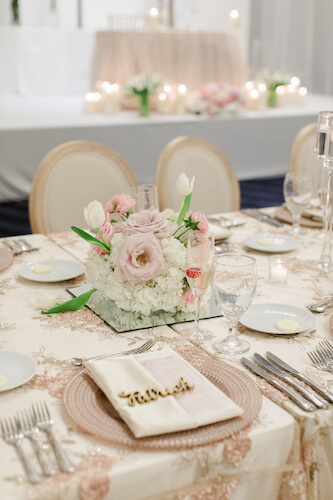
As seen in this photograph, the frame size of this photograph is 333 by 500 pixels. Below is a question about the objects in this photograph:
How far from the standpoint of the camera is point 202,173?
251cm

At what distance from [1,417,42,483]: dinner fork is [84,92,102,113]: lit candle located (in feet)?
15.7

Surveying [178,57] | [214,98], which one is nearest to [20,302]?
[214,98]

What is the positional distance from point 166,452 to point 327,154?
1.00m

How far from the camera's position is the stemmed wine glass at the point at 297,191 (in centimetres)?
191

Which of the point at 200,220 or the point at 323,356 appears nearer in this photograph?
the point at 323,356

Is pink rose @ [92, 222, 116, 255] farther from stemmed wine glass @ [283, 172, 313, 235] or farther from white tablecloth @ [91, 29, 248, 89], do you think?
white tablecloth @ [91, 29, 248, 89]

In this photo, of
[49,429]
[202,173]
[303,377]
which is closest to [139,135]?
[202,173]

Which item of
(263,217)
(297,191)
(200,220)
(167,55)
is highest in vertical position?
(167,55)

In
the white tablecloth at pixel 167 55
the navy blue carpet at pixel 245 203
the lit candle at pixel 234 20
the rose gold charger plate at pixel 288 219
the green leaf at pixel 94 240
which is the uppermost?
the lit candle at pixel 234 20

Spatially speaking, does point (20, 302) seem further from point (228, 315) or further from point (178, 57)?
point (178, 57)

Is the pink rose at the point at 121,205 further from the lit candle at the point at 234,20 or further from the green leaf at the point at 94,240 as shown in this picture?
the lit candle at the point at 234,20

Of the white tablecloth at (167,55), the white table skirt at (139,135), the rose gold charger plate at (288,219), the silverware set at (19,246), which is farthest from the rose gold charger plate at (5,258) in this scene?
the white tablecloth at (167,55)

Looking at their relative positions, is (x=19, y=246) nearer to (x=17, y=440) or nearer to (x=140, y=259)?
(x=140, y=259)

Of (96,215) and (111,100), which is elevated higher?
(96,215)
